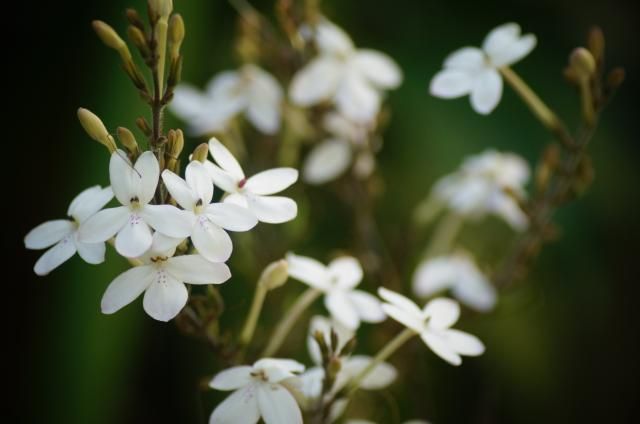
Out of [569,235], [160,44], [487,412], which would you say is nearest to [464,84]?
[160,44]

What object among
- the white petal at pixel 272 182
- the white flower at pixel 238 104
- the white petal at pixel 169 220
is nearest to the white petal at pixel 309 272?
the white petal at pixel 272 182

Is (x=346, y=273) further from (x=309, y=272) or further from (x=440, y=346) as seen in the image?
(x=440, y=346)

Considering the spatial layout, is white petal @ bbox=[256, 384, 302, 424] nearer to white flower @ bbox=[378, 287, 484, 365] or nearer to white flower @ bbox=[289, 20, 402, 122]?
white flower @ bbox=[378, 287, 484, 365]

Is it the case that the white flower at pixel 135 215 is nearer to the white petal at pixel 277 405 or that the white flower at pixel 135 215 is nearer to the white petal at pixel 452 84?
the white petal at pixel 277 405

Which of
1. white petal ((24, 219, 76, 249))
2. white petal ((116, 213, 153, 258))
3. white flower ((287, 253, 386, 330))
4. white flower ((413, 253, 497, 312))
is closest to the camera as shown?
white petal ((116, 213, 153, 258))

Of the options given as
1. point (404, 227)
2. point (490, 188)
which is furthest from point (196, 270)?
point (404, 227)

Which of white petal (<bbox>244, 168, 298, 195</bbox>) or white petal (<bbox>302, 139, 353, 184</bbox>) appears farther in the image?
white petal (<bbox>302, 139, 353, 184</bbox>)

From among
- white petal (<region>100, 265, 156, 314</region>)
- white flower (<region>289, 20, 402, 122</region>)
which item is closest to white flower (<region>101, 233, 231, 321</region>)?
white petal (<region>100, 265, 156, 314</region>)
